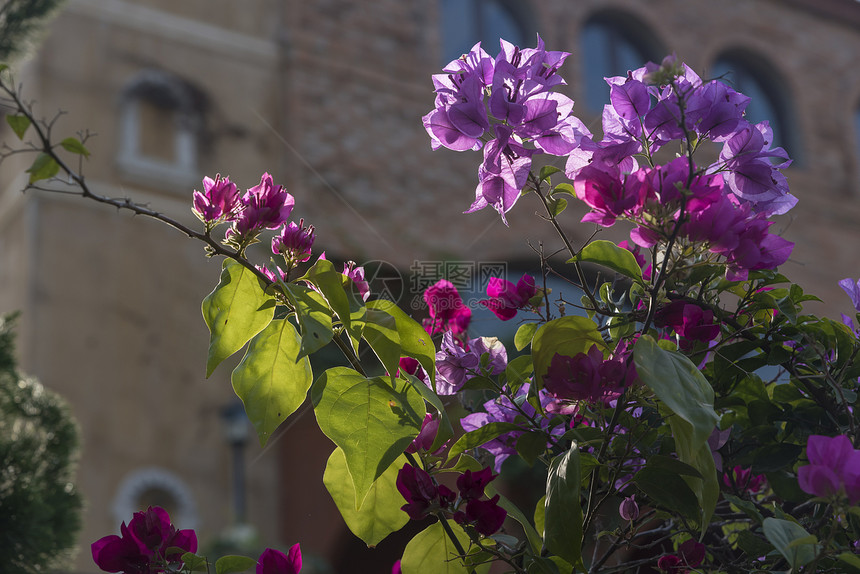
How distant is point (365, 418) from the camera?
2.97 feet

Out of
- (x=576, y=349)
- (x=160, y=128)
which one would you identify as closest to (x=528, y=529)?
(x=576, y=349)

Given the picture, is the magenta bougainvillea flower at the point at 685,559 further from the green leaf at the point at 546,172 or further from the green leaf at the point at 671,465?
the green leaf at the point at 546,172

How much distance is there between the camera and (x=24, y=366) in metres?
6.50

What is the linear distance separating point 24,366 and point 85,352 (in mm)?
429

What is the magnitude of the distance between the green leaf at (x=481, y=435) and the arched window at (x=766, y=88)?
9881 mm

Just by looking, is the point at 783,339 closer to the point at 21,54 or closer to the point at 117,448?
the point at 21,54

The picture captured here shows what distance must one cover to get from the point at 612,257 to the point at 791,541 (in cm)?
33

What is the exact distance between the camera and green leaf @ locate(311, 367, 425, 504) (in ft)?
2.90

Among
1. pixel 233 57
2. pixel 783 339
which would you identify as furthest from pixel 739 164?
pixel 233 57

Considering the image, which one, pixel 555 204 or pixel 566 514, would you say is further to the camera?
pixel 555 204

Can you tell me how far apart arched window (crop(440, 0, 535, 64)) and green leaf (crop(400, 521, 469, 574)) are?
26.3 feet

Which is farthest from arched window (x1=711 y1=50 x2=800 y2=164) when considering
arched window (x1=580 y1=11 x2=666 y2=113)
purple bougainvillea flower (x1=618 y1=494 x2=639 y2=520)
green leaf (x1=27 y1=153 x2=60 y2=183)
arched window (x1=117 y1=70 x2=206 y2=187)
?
green leaf (x1=27 y1=153 x2=60 y2=183)

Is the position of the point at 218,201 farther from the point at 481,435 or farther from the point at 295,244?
the point at 481,435

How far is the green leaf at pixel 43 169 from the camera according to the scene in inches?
31.5
